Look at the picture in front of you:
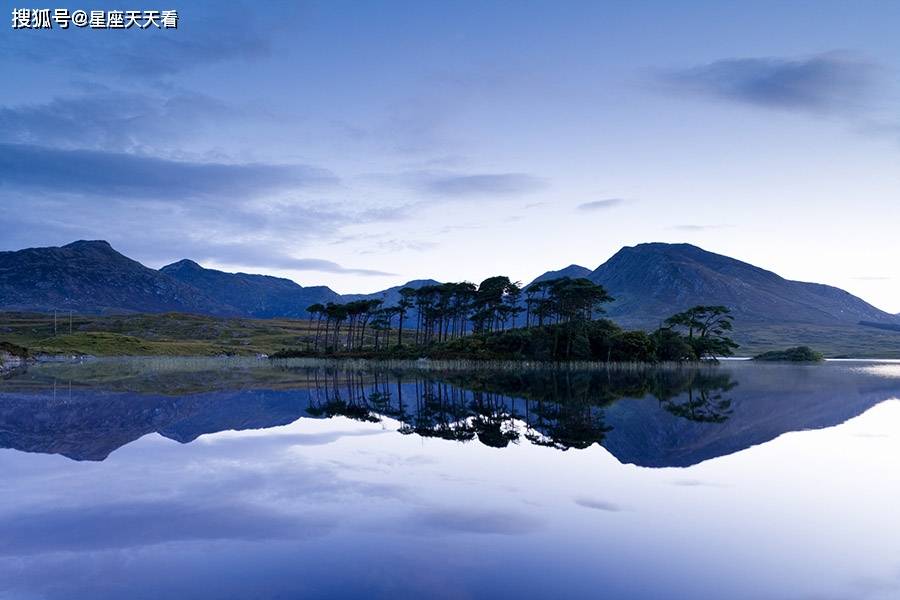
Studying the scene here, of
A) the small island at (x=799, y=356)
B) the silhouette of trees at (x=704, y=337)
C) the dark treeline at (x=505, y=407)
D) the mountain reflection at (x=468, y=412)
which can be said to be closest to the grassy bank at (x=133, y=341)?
the mountain reflection at (x=468, y=412)

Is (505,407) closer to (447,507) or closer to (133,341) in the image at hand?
(447,507)

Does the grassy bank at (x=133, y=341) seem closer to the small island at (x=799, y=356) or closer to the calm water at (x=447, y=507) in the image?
the calm water at (x=447, y=507)

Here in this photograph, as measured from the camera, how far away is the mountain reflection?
968 inches

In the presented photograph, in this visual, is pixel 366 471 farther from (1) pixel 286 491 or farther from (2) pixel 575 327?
(2) pixel 575 327

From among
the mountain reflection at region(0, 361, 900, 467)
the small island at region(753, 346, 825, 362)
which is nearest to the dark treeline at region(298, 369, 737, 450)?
the mountain reflection at region(0, 361, 900, 467)

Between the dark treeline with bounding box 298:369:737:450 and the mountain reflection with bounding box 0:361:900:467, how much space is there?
0.25 feet

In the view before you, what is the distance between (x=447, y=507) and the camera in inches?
579

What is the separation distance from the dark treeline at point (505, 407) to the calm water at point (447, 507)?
0.40m

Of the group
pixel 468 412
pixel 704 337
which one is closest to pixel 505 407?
pixel 468 412

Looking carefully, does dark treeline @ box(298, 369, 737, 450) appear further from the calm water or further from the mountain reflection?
the calm water

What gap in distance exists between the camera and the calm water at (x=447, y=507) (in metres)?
10.1

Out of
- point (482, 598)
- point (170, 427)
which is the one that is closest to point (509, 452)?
point (482, 598)

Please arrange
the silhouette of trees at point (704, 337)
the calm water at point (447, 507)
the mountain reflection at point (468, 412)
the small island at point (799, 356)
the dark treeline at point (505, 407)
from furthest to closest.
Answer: the small island at point (799, 356)
the silhouette of trees at point (704, 337)
the dark treeline at point (505, 407)
the mountain reflection at point (468, 412)
the calm water at point (447, 507)

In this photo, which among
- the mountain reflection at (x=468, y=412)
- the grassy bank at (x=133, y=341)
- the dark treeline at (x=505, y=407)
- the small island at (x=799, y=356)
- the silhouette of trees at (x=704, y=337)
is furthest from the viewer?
the small island at (x=799, y=356)
